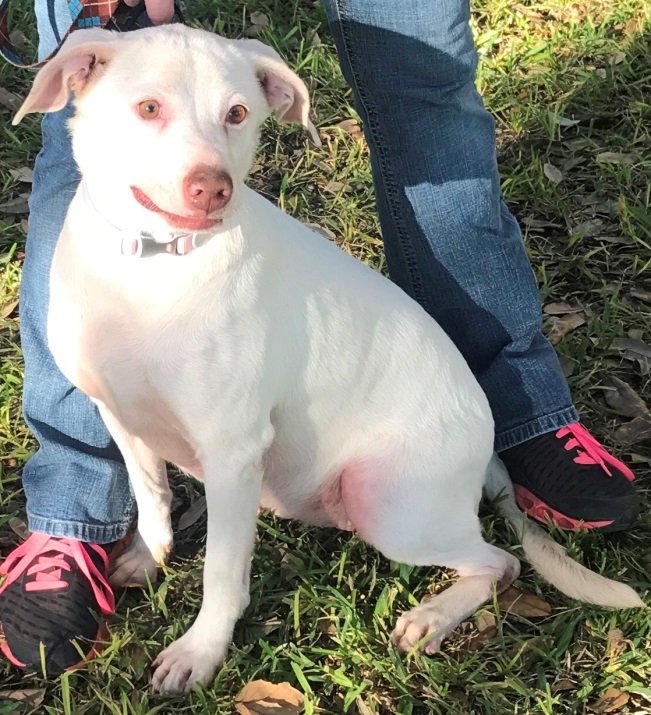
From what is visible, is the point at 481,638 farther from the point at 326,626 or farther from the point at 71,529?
the point at 71,529

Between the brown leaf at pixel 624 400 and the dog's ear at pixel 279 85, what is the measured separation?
166cm

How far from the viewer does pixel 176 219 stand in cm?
183

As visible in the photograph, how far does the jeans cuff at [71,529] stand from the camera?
102 inches

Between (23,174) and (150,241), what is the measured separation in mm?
2252

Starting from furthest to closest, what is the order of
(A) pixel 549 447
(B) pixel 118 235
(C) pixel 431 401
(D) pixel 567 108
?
(D) pixel 567 108 < (A) pixel 549 447 < (C) pixel 431 401 < (B) pixel 118 235

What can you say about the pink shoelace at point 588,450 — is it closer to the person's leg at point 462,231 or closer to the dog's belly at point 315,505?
the person's leg at point 462,231

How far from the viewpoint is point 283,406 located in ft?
7.23

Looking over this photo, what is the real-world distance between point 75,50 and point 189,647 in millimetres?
1523

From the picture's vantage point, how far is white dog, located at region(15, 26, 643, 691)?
182cm

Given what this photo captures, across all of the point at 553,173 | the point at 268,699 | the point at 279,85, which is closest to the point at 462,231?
the point at 279,85

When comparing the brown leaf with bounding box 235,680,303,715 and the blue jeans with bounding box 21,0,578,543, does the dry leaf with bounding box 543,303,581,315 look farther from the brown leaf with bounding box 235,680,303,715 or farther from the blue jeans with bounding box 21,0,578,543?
the brown leaf with bounding box 235,680,303,715

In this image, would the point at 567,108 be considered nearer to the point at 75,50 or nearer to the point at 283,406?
the point at 283,406

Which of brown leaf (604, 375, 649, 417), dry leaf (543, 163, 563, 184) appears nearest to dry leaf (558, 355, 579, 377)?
brown leaf (604, 375, 649, 417)

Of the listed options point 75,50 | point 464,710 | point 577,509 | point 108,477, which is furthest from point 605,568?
point 75,50
